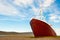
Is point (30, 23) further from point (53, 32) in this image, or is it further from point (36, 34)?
point (53, 32)

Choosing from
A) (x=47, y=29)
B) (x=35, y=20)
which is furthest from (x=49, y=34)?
(x=35, y=20)

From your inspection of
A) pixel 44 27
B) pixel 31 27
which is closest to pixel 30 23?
pixel 31 27

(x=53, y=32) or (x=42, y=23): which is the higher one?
(x=42, y=23)

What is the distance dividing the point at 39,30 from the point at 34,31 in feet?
2.85

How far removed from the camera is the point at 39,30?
92.4 ft

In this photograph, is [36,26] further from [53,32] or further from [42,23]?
[53,32]

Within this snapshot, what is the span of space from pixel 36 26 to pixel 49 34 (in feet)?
7.82

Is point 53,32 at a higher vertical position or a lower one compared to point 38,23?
lower

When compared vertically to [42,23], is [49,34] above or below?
below

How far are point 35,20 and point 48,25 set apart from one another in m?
2.18

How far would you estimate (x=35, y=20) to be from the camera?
1121 inches

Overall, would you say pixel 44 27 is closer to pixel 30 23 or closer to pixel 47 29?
pixel 47 29

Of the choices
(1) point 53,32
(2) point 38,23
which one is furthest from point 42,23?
(1) point 53,32

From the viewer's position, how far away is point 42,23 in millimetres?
28281
